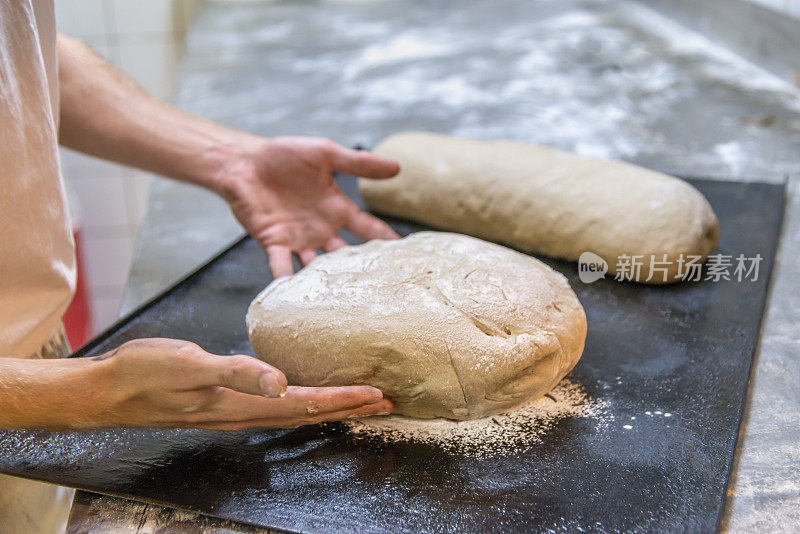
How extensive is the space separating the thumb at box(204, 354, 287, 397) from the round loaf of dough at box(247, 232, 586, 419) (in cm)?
25

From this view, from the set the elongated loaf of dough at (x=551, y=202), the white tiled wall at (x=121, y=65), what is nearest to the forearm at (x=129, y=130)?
the elongated loaf of dough at (x=551, y=202)

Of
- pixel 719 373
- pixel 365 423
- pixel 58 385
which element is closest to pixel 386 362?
pixel 365 423

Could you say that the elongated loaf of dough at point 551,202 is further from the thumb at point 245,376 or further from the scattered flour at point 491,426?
the thumb at point 245,376

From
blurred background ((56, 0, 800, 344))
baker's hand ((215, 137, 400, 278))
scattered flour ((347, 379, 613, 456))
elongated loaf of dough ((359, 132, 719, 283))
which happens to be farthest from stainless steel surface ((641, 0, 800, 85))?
scattered flour ((347, 379, 613, 456))

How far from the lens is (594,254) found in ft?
5.03

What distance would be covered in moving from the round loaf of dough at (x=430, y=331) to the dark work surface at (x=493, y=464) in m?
0.09

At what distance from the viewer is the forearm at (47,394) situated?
0.93 metres

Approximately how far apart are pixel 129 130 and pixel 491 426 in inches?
43.4

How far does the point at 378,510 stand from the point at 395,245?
1.80 ft

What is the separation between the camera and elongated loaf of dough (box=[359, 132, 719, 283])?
1.47 meters

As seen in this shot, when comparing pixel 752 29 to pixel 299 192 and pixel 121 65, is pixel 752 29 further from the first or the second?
pixel 121 65

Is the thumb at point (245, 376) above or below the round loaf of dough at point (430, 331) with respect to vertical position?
above

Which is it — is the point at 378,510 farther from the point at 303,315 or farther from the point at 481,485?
the point at 303,315

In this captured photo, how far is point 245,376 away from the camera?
2.81 ft
